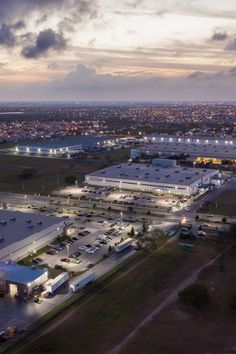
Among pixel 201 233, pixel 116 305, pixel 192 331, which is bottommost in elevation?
pixel 192 331

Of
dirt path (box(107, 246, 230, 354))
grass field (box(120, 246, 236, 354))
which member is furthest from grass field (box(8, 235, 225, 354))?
grass field (box(120, 246, 236, 354))

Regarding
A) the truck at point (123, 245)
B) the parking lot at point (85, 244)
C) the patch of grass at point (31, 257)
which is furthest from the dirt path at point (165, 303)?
the patch of grass at point (31, 257)

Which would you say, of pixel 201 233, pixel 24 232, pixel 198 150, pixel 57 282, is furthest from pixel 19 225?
pixel 198 150

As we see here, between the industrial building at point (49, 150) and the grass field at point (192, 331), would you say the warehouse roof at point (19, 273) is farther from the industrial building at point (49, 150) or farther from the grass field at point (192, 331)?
the industrial building at point (49, 150)

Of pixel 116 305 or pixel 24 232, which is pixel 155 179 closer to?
pixel 24 232

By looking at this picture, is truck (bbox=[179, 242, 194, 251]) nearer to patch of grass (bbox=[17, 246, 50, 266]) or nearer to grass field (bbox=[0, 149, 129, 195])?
patch of grass (bbox=[17, 246, 50, 266])

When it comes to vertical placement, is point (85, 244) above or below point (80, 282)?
below
